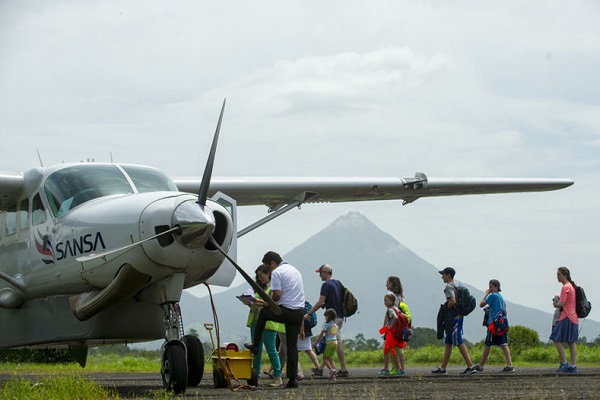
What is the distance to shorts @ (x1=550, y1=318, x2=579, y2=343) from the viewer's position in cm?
1573

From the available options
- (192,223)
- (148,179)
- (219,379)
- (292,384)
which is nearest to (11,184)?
(148,179)

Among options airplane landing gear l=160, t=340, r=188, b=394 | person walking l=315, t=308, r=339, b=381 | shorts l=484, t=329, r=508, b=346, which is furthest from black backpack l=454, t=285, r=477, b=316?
airplane landing gear l=160, t=340, r=188, b=394

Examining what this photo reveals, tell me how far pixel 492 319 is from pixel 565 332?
119 cm

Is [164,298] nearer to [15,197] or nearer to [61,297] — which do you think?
[61,297]

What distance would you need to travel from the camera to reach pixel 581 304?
16094 millimetres

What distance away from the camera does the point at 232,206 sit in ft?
45.3

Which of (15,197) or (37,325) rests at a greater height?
(15,197)

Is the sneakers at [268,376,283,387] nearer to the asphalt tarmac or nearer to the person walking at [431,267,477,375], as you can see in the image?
the asphalt tarmac

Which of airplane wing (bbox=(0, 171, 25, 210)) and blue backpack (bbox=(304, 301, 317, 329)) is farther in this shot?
blue backpack (bbox=(304, 301, 317, 329))

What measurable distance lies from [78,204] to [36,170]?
1697 millimetres

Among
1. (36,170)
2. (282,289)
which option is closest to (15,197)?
(36,170)

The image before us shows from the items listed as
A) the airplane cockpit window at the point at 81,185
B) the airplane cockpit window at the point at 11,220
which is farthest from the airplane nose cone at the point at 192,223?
the airplane cockpit window at the point at 11,220

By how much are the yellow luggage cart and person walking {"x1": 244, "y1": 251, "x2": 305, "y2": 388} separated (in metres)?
0.18

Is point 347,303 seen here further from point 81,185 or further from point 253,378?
point 81,185
